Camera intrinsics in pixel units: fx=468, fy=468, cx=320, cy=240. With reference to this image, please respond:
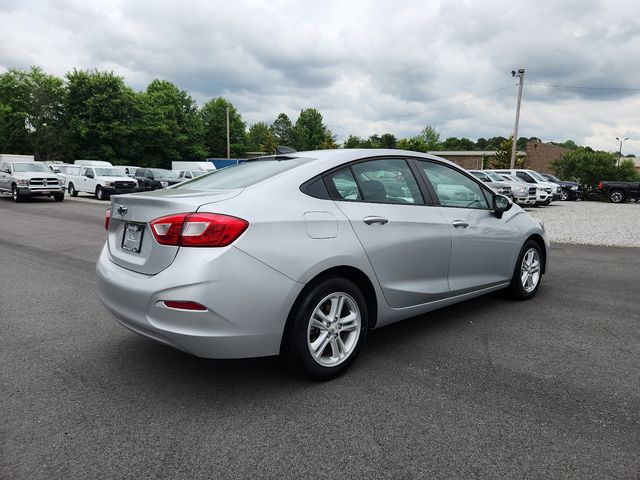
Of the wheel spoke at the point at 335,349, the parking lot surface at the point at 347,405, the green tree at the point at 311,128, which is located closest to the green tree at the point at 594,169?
the parking lot surface at the point at 347,405

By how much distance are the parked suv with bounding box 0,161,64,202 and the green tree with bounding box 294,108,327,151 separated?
7663cm

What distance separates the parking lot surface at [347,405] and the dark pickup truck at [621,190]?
27872 mm

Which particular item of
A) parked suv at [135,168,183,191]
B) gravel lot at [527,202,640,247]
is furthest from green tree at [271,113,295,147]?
gravel lot at [527,202,640,247]

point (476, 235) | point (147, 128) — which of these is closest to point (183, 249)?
point (476, 235)

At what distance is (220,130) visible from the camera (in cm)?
7831

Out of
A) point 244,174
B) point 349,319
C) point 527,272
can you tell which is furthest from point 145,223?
point 527,272

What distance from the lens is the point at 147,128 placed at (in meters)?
56.8

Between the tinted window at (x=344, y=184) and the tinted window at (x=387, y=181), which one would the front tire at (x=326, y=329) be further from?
the tinted window at (x=387, y=181)

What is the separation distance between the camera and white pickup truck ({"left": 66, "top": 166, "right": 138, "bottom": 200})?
23609 millimetres

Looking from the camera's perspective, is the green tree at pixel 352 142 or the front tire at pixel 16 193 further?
the green tree at pixel 352 142

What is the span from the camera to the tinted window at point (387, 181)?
358 cm

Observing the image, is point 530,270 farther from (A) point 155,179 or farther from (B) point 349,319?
(A) point 155,179

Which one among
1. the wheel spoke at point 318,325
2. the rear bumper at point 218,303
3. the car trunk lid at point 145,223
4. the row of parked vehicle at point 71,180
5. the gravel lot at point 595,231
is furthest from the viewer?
the row of parked vehicle at point 71,180

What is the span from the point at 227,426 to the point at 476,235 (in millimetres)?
2809
